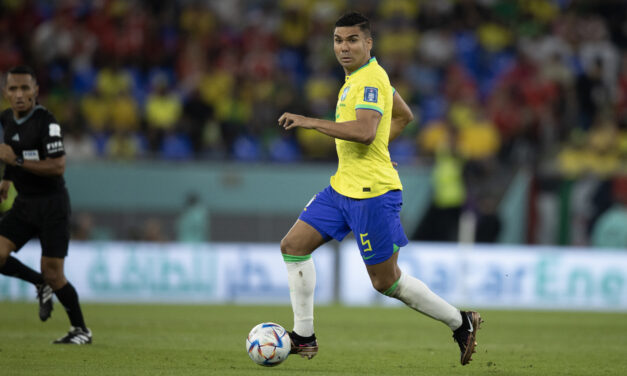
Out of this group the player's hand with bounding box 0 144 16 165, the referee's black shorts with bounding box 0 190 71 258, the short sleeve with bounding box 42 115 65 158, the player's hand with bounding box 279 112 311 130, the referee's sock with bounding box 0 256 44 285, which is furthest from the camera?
the referee's sock with bounding box 0 256 44 285

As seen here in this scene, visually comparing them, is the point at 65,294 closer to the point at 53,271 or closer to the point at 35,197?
the point at 53,271

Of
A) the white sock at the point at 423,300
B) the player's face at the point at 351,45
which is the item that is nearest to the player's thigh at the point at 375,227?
the white sock at the point at 423,300

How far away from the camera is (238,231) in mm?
17688

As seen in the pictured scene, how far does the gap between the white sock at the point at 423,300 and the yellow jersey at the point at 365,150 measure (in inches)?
29.2

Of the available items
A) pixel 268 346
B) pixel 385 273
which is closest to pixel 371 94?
pixel 385 273

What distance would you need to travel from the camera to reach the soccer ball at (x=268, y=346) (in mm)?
7070

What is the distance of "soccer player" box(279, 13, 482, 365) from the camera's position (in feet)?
23.3

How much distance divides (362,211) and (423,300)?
2.79 ft

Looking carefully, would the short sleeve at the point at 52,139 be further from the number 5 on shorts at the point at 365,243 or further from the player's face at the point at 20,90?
the number 5 on shorts at the point at 365,243

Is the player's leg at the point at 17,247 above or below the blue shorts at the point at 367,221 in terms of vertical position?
below

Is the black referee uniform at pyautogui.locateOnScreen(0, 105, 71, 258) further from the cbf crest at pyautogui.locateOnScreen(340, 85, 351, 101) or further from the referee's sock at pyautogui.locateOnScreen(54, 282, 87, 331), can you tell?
the cbf crest at pyautogui.locateOnScreen(340, 85, 351, 101)

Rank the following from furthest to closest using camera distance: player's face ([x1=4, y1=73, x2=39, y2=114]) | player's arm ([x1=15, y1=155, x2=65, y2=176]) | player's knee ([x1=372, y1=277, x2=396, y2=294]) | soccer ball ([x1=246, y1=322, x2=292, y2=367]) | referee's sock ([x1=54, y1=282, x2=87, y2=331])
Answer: referee's sock ([x1=54, y1=282, x2=87, y2=331])
player's face ([x1=4, y1=73, x2=39, y2=114])
player's arm ([x1=15, y1=155, x2=65, y2=176])
player's knee ([x1=372, y1=277, x2=396, y2=294])
soccer ball ([x1=246, y1=322, x2=292, y2=367])

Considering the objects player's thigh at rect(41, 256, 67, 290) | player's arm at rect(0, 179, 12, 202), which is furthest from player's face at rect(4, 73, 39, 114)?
player's thigh at rect(41, 256, 67, 290)

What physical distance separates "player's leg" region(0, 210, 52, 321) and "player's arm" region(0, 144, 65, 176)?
520mm
